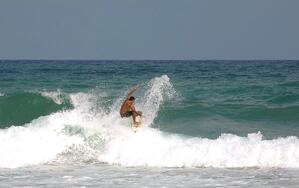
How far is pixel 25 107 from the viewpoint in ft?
69.2

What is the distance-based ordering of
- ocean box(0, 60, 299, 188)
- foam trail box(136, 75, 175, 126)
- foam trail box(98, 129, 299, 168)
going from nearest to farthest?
1. ocean box(0, 60, 299, 188)
2. foam trail box(98, 129, 299, 168)
3. foam trail box(136, 75, 175, 126)

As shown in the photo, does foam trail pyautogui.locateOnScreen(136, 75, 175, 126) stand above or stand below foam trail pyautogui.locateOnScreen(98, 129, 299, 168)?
above

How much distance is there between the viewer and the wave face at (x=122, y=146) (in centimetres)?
1357

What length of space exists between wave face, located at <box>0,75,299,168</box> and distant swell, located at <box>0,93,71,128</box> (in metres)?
3.44

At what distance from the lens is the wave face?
13570mm

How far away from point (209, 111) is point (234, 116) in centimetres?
102

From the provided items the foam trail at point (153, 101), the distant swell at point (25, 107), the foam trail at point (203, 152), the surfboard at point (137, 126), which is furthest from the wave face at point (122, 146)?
the distant swell at point (25, 107)

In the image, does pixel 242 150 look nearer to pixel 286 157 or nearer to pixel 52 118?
pixel 286 157

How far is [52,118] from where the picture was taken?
15.9 m

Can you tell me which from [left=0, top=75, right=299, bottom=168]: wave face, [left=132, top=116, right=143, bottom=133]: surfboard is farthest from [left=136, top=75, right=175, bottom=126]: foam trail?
[left=132, top=116, right=143, bottom=133]: surfboard

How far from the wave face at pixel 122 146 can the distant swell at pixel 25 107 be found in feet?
11.3

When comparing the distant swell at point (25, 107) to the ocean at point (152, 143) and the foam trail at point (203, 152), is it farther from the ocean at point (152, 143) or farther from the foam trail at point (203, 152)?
the foam trail at point (203, 152)

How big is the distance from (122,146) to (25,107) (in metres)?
7.64

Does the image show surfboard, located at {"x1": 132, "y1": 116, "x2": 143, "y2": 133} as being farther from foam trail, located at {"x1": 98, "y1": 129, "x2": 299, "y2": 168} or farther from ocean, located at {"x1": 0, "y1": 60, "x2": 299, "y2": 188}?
foam trail, located at {"x1": 98, "y1": 129, "x2": 299, "y2": 168}
